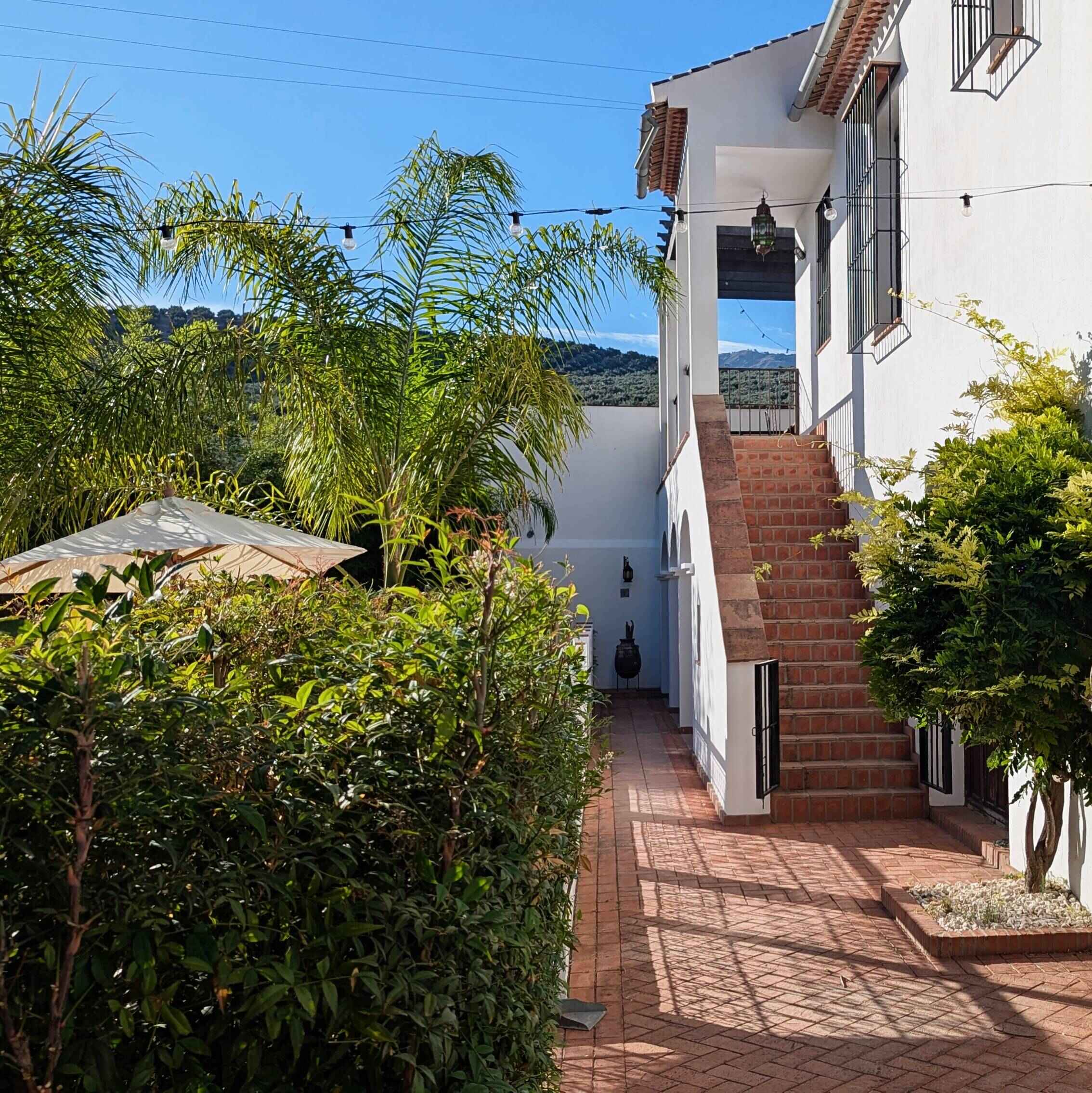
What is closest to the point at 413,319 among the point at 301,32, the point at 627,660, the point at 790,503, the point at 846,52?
the point at 790,503

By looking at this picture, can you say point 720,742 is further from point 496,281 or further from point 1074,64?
point 1074,64

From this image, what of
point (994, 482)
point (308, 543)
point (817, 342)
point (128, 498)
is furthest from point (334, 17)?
point (994, 482)

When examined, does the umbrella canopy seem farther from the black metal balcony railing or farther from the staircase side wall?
the black metal balcony railing

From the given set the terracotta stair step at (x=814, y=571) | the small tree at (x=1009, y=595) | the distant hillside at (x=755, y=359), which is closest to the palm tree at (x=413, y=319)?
the small tree at (x=1009, y=595)

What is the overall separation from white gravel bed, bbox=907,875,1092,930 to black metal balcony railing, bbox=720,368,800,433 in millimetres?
11608

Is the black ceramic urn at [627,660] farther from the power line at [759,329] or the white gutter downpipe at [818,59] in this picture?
the white gutter downpipe at [818,59]

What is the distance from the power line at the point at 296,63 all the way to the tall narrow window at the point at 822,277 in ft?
11.0

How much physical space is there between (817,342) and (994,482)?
29.2 ft

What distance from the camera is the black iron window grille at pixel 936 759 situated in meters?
7.83

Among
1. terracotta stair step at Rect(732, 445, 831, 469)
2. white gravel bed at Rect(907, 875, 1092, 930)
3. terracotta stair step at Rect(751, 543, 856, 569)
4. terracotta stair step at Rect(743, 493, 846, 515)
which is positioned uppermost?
terracotta stair step at Rect(732, 445, 831, 469)

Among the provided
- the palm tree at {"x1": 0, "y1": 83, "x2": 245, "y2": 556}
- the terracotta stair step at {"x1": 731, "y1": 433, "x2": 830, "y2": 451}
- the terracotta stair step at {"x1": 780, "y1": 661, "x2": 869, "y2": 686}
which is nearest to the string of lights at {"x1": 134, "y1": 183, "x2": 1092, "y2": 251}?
the palm tree at {"x1": 0, "y1": 83, "x2": 245, "y2": 556}

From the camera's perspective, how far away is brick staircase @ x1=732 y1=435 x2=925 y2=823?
315 inches

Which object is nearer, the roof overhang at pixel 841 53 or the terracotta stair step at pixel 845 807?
the terracotta stair step at pixel 845 807

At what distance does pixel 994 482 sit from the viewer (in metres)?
4.79
